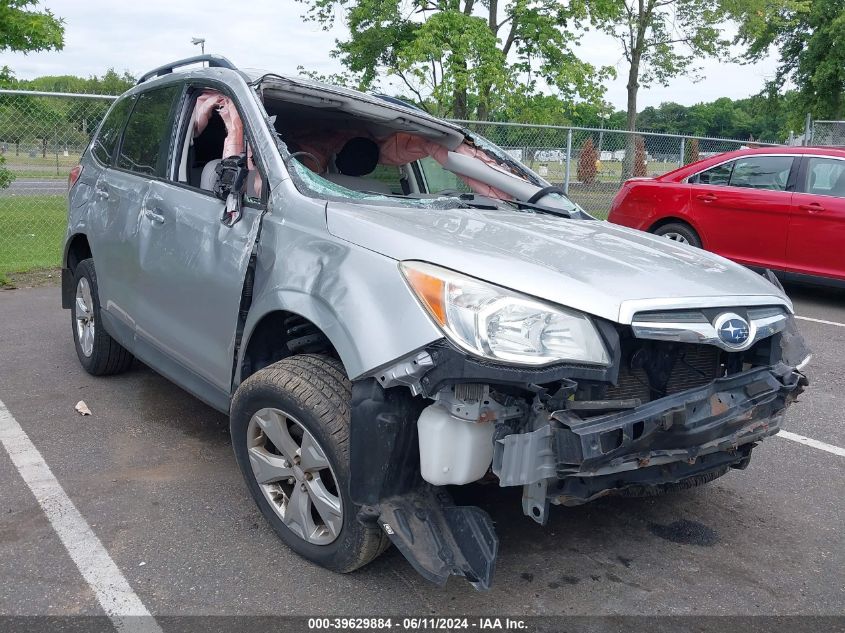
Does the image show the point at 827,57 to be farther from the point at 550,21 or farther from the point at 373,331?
the point at 373,331

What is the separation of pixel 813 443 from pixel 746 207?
4558 mm

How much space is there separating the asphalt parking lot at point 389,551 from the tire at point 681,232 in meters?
4.57

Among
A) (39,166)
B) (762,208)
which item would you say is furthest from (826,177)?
(39,166)

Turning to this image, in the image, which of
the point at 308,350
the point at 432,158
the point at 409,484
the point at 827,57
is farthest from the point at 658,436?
the point at 827,57

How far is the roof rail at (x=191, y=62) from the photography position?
3.80m

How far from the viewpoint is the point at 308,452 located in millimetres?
2664

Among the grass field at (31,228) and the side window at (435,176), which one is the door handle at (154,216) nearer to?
the side window at (435,176)

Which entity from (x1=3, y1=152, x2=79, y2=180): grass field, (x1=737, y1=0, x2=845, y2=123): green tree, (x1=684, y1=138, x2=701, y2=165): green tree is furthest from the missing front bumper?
(x1=737, y1=0, x2=845, y2=123): green tree

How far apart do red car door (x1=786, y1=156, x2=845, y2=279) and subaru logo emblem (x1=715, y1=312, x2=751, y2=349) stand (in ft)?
19.1

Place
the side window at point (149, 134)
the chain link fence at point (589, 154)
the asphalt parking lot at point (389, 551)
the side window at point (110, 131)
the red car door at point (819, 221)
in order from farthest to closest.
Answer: the chain link fence at point (589, 154) → the red car door at point (819, 221) → the side window at point (110, 131) → the side window at point (149, 134) → the asphalt parking lot at point (389, 551)

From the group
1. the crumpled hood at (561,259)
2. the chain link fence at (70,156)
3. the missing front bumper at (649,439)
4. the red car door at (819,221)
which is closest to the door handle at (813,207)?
the red car door at (819,221)

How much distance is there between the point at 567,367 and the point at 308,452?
0.97m

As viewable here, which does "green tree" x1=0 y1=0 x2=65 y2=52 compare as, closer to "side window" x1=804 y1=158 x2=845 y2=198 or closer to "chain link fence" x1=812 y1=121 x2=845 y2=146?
"side window" x1=804 y1=158 x2=845 y2=198

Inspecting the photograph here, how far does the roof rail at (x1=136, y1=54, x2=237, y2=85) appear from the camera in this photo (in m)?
3.80
